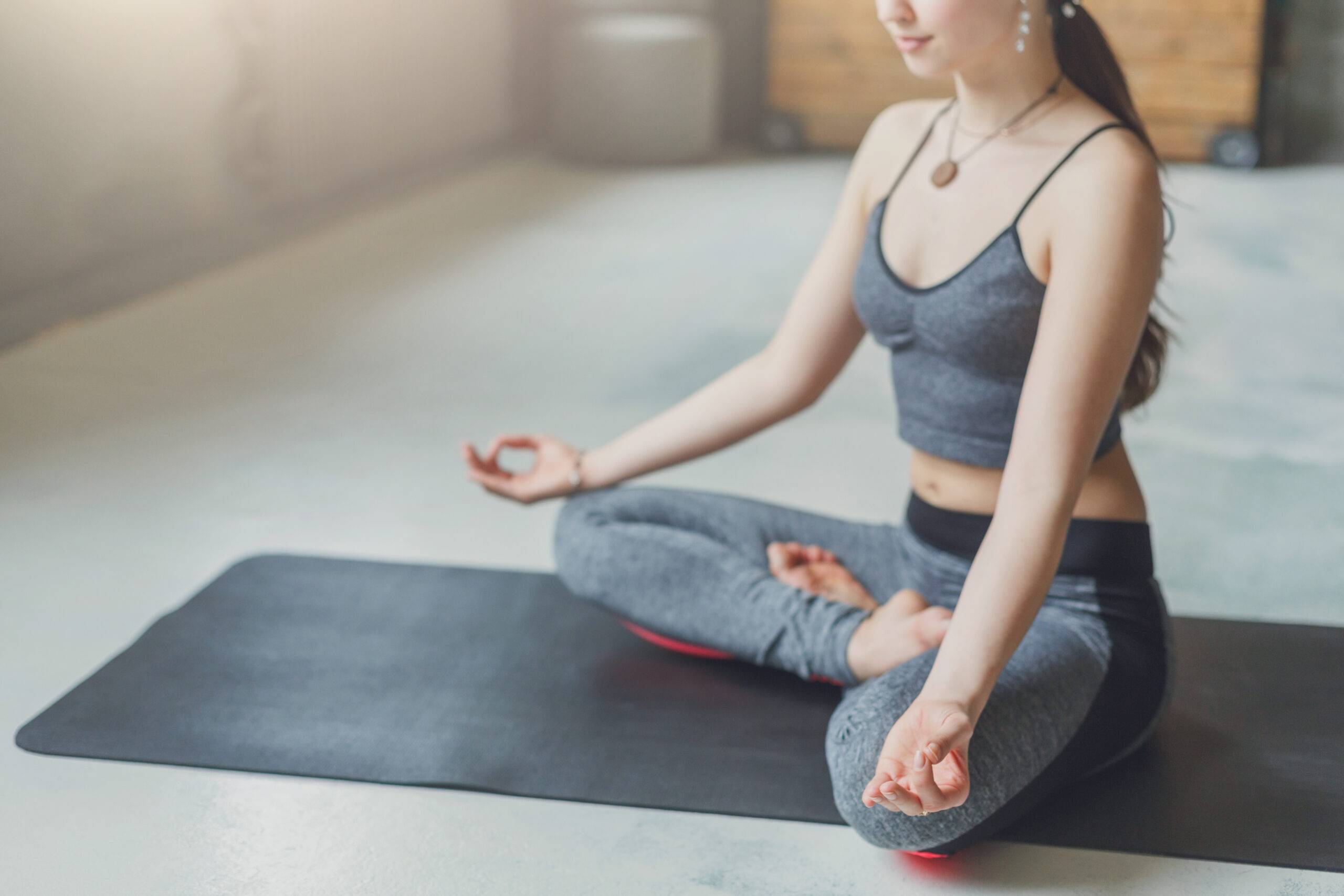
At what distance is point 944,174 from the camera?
1.42 m

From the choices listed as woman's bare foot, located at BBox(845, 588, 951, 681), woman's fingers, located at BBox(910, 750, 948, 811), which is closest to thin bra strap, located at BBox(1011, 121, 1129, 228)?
woman's bare foot, located at BBox(845, 588, 951, 681)

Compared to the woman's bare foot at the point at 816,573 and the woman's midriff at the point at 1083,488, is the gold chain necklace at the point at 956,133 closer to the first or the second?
the woman's midriff at the point at 1083,488

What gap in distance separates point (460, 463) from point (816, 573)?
1.06 metres

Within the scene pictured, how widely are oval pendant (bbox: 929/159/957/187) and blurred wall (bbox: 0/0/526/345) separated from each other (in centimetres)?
243

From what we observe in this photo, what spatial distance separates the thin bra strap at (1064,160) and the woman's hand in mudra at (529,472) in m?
0.63

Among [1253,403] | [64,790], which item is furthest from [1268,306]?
[64,790]

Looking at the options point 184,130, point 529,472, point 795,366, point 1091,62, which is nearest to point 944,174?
point 1091,62

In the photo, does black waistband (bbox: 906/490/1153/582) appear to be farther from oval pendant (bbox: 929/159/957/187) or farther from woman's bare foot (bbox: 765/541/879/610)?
oval pendant (bbox: 929/159/957/187)

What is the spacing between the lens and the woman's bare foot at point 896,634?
1390mm

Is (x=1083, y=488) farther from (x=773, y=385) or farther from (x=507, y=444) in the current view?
(x=507, y=444)

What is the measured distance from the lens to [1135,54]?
Result: 6.23m

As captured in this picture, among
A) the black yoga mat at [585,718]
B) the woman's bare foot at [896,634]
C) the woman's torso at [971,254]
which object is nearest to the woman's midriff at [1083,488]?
the woman's torso at [971,254]

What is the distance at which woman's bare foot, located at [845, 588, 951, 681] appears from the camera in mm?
1390

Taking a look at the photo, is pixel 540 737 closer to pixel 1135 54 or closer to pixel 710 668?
pixel 710 668
